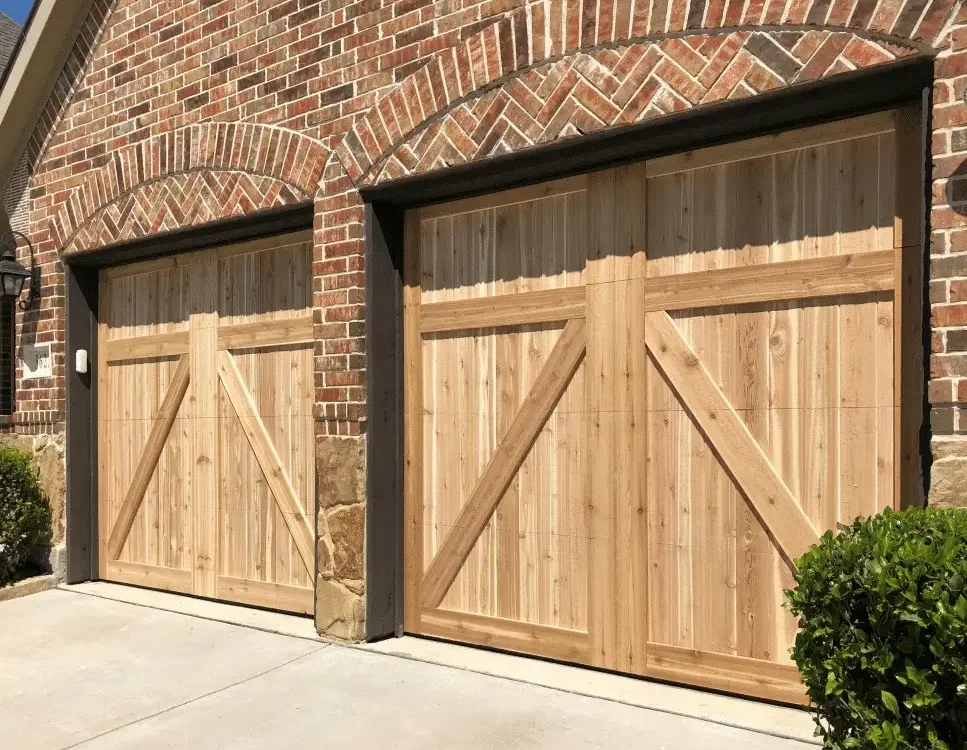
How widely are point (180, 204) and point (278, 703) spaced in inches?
157

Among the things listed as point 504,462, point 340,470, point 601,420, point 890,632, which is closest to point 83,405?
point 340,470

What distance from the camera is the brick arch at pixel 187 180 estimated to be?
5.96 metres

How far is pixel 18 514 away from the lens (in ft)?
24.5

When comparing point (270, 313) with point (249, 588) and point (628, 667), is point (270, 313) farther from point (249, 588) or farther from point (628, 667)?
point (628, 667)

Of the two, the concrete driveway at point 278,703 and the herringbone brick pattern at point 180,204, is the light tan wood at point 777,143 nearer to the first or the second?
the herringbone brick pattern at point 180,204

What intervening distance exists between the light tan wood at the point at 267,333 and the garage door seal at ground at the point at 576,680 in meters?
2.00

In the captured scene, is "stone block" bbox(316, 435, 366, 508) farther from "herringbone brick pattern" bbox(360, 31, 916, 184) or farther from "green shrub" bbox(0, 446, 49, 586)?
"green shrub" bbox(0, 446, 49, 586)

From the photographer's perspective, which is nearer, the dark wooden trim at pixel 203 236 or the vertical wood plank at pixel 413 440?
the vertical wood plank at pixel 413 440

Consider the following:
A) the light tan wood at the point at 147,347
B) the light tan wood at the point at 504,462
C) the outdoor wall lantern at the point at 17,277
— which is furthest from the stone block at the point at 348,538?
the outdoor wall lantern at the point at 17,277

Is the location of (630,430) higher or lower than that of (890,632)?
higher

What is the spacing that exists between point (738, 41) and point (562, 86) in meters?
0.98

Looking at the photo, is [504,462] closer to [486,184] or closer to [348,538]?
[348,538]

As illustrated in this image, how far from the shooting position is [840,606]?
283 centimetres

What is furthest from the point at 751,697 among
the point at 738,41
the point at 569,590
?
the point at 738,41
